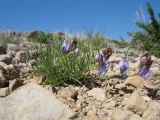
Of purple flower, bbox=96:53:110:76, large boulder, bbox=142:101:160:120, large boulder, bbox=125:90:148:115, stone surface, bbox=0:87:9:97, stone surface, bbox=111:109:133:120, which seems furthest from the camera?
purple flower, bbox=96:53:110:76

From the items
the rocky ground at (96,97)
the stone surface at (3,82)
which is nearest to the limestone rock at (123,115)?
the rocky ground at (96,97)

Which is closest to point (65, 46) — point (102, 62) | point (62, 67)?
point (62, 67)

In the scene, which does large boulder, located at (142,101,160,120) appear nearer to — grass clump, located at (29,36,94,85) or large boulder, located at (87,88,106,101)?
large boulder, located at (87,88,106,101)

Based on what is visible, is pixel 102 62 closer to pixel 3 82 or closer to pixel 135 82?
pixel 135 82

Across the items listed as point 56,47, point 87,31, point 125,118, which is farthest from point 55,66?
point 87,31

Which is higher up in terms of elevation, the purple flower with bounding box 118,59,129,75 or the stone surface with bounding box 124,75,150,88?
the purple flower with bounding box 118,59,129,75

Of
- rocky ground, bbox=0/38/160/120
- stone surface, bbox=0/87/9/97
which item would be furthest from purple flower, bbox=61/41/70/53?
stone surface, bbox=0/87/9/97

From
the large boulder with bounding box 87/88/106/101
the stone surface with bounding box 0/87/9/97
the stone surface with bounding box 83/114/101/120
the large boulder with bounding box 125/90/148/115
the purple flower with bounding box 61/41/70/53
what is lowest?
the stone surface with bounding box 83/114/101/120
